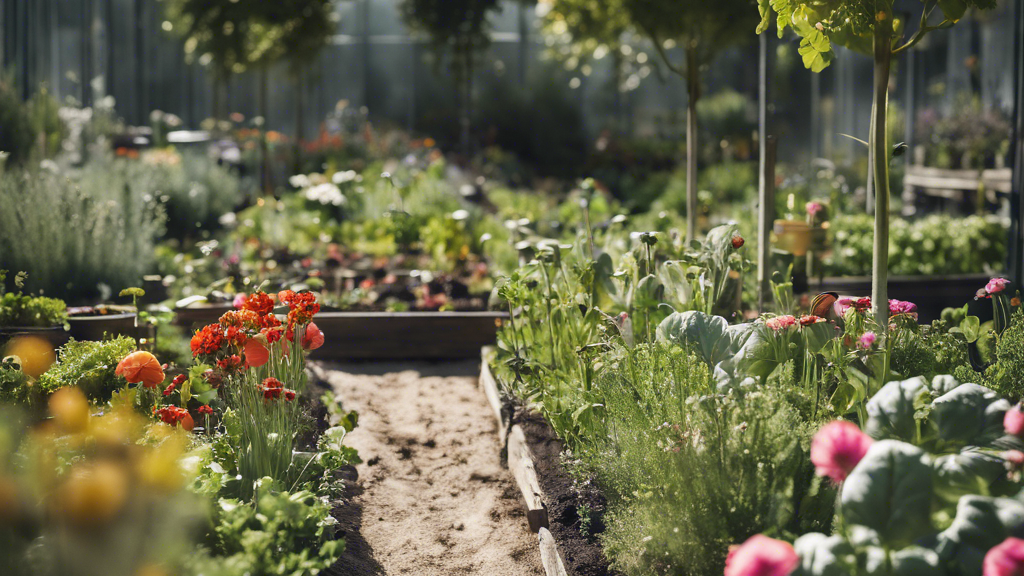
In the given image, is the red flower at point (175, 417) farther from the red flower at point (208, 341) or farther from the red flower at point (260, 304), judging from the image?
the red flower at point (260, 304)

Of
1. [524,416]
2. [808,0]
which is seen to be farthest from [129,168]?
[808,0]

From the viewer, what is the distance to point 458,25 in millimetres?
12211

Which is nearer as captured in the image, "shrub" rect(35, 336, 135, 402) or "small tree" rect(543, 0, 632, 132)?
"shrub" rect(35, 336, 135, 402)

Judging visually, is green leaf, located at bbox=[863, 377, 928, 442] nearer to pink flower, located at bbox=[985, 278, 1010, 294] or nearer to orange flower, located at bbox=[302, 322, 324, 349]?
pink flower, located at bbox=[985, 278, 1010, 294]

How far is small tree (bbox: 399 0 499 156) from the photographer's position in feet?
39.8

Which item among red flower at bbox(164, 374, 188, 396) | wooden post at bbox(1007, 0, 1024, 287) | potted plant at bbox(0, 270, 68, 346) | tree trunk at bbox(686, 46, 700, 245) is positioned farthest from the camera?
tree trunk at bbox(686, 46, 700, 245)

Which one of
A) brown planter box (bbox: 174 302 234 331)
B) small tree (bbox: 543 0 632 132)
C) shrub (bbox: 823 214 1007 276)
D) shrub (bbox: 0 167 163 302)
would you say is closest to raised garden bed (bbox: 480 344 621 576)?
brown planter box (bbox: 174 302 234 331)

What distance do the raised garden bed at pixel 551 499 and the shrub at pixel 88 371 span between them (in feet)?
4.34

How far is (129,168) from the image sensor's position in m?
6.75

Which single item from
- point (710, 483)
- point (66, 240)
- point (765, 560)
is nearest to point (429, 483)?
point (710, 483)

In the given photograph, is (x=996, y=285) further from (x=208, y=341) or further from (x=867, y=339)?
(x=208, y=341)

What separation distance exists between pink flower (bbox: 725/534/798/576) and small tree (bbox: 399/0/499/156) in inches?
431

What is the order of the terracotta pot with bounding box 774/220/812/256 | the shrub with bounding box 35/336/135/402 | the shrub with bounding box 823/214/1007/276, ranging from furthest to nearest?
the shrub with bounding box 823/214/1007/276
the terracotta pot with bounding box 774/220/812/256
the shrub with bounding box 35/336/135/402

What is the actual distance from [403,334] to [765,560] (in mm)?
3924
